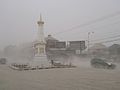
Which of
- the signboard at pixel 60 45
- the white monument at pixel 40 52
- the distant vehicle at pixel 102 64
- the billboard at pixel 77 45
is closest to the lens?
the distant vehicle at pixel 102 64

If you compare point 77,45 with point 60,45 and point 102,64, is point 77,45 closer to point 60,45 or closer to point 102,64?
point 60,45

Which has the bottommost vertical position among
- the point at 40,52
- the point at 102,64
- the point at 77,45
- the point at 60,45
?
the point at 102,64

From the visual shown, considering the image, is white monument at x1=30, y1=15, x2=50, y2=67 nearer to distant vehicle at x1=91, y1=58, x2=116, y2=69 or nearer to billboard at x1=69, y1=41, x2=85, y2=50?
distant vehicle at x1=91, y1=58, x2=116, y2=69

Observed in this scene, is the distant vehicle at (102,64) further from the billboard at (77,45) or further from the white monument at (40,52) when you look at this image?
the billboard at (77,45)

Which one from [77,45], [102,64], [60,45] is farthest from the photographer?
[60,45]

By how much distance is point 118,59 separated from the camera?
4800 cm

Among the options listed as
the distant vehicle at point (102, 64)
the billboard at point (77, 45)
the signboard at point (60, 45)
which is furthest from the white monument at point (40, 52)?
the signboard at point (60, 45)

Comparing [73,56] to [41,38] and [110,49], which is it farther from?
[41,38]

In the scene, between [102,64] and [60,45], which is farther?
[60,45]

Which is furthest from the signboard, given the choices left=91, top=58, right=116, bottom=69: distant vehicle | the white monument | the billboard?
left=91, top=58, right=116, bottom=69: distant vehicle

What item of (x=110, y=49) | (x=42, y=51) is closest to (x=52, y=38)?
(x=110, y=49)

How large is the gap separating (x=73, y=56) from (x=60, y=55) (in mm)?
4401

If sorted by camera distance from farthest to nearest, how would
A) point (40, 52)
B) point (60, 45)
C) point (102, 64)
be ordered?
point (60, 45) < point (40, 52) < point (102, 64)

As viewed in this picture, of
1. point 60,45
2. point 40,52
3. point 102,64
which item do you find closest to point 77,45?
point 60,45
